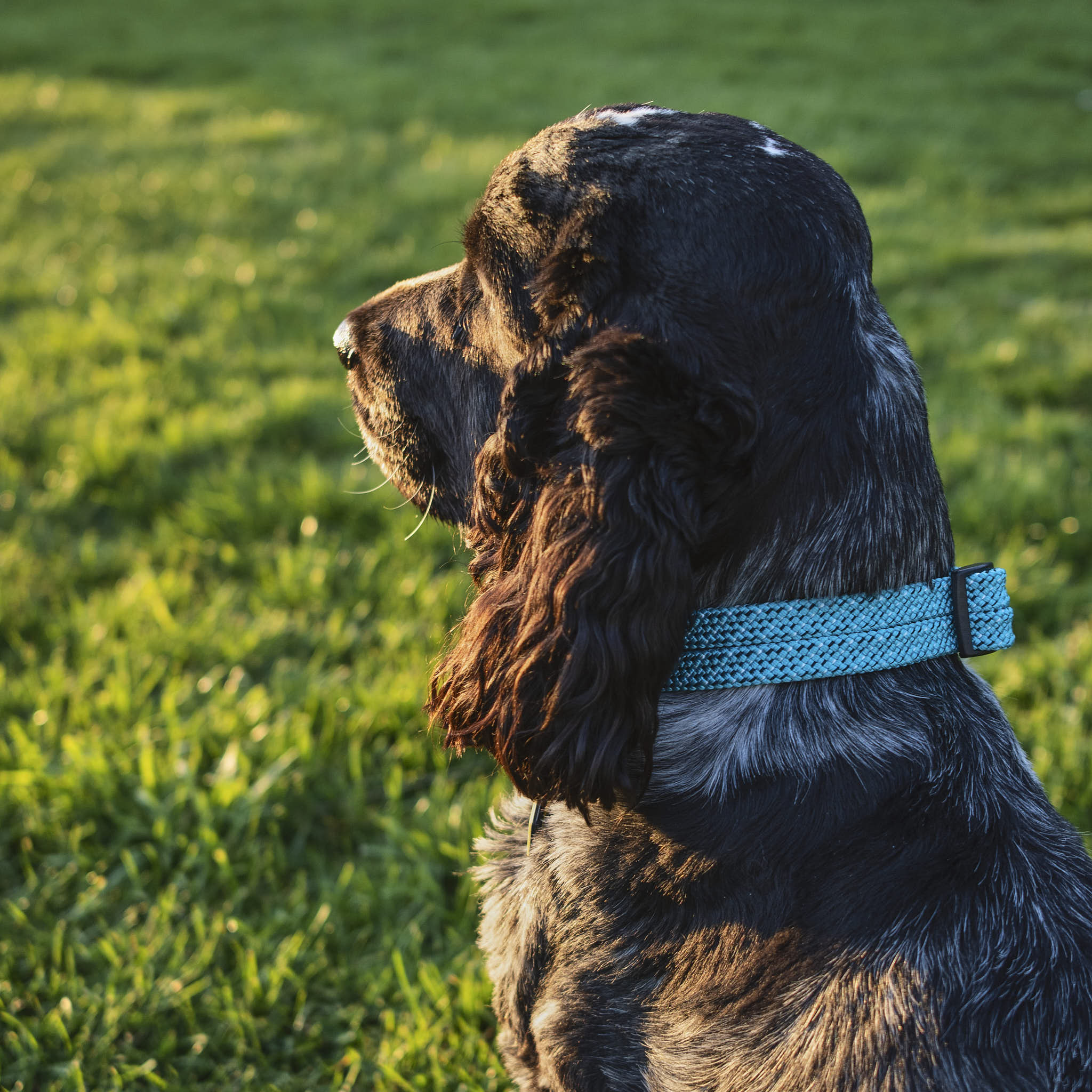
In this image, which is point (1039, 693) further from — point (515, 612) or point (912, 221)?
point (912, 221)

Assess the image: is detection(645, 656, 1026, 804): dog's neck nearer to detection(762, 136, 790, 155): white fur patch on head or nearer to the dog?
the dog

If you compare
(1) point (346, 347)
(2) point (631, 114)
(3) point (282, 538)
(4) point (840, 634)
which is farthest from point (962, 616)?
(3) point (282, 538)

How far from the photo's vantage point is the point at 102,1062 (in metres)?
2.58

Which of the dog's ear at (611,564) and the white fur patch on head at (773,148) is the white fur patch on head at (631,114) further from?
the dog's ear at (611,564)

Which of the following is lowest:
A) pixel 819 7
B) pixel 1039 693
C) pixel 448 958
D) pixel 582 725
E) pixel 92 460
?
pixel 448 958

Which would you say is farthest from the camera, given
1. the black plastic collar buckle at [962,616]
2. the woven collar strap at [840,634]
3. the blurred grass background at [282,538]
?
the blurred grass background at [282,538]

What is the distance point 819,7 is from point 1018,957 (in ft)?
50.7

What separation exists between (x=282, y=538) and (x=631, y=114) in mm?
2830

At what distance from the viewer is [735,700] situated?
2.01m

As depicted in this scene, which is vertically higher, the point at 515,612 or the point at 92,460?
the point at 515,612

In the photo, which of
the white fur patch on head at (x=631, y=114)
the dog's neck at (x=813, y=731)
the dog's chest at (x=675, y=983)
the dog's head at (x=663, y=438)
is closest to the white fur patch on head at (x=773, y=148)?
the dog's head at (x=663, y=438)

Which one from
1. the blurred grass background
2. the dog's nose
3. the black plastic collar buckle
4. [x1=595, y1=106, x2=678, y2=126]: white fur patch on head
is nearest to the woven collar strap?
the black plastic collar buckle

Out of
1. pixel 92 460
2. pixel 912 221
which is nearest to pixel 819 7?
pixel 912 221

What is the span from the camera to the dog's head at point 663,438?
71.9 inches
